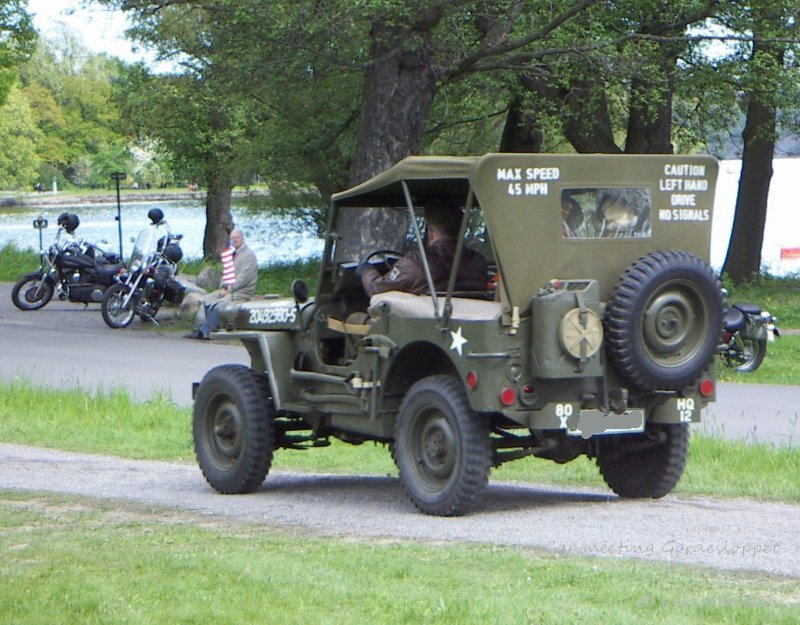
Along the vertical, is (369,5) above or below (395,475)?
above

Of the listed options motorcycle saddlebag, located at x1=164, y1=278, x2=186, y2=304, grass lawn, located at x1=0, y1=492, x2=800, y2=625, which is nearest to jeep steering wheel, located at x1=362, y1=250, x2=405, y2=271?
grass lawn, located at x1=0, y1=492, x2=800, y2=625

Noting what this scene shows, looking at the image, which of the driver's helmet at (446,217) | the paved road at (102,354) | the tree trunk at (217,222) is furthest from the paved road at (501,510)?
the tree trunk at (217,222)

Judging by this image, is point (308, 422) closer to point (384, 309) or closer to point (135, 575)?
point (384, 309)

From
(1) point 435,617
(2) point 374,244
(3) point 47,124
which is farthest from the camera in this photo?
(3) point 47,124

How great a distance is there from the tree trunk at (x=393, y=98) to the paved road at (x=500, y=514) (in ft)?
34.2

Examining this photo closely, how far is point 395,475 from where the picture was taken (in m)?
11.5

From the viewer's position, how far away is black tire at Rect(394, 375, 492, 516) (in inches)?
348

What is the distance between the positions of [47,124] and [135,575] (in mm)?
79345

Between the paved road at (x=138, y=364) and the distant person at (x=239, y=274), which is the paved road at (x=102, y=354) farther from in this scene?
the distant person at (x=239, y=274)

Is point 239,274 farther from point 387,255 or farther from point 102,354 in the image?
point 387,255

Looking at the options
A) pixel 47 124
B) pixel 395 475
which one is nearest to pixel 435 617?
pixel 395 475

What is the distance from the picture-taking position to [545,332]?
854 centimetres

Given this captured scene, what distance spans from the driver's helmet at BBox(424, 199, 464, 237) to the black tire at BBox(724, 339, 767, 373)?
11385 millimetres

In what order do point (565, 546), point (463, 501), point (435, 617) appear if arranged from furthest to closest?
point (463, 501)
point (565, 546)
point (435, 617)
